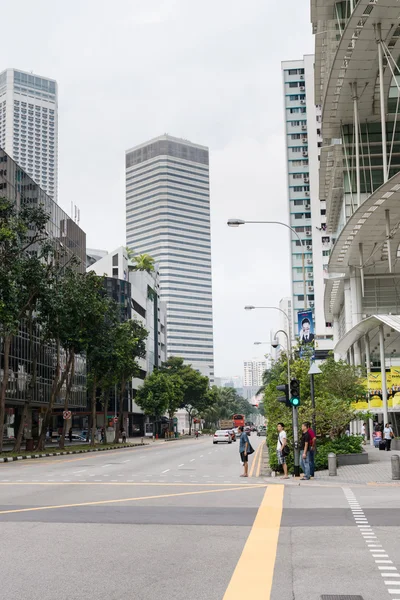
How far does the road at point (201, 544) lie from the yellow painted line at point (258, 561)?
12 mm

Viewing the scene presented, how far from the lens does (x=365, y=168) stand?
48562 mm

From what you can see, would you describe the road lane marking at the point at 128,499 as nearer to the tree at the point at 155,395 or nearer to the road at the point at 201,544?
the road at the point at 201,544

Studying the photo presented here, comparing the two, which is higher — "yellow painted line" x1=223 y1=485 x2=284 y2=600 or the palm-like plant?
the palm-like plant

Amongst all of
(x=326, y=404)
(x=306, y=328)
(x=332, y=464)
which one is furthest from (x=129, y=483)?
(x=326, y=404)

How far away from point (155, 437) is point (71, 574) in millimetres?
93453

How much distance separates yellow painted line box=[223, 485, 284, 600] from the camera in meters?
6.87

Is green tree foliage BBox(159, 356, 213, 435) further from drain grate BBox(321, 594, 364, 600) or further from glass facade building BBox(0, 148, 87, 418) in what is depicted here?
drain grate BBox(321, 594, 364, 600)

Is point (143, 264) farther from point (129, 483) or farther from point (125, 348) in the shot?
point (129, 483)

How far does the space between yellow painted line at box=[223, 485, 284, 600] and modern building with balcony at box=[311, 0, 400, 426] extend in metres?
24.5

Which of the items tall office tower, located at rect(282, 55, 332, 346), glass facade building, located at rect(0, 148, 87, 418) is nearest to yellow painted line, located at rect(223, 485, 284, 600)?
glass facade building, located at rect(0, 148, 87, 418)

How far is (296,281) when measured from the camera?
4616 inches

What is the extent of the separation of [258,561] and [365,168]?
43401 millimetres

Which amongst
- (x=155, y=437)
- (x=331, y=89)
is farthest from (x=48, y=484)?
(x=155, y=437)

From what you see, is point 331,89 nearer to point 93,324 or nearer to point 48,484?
point 93,324
